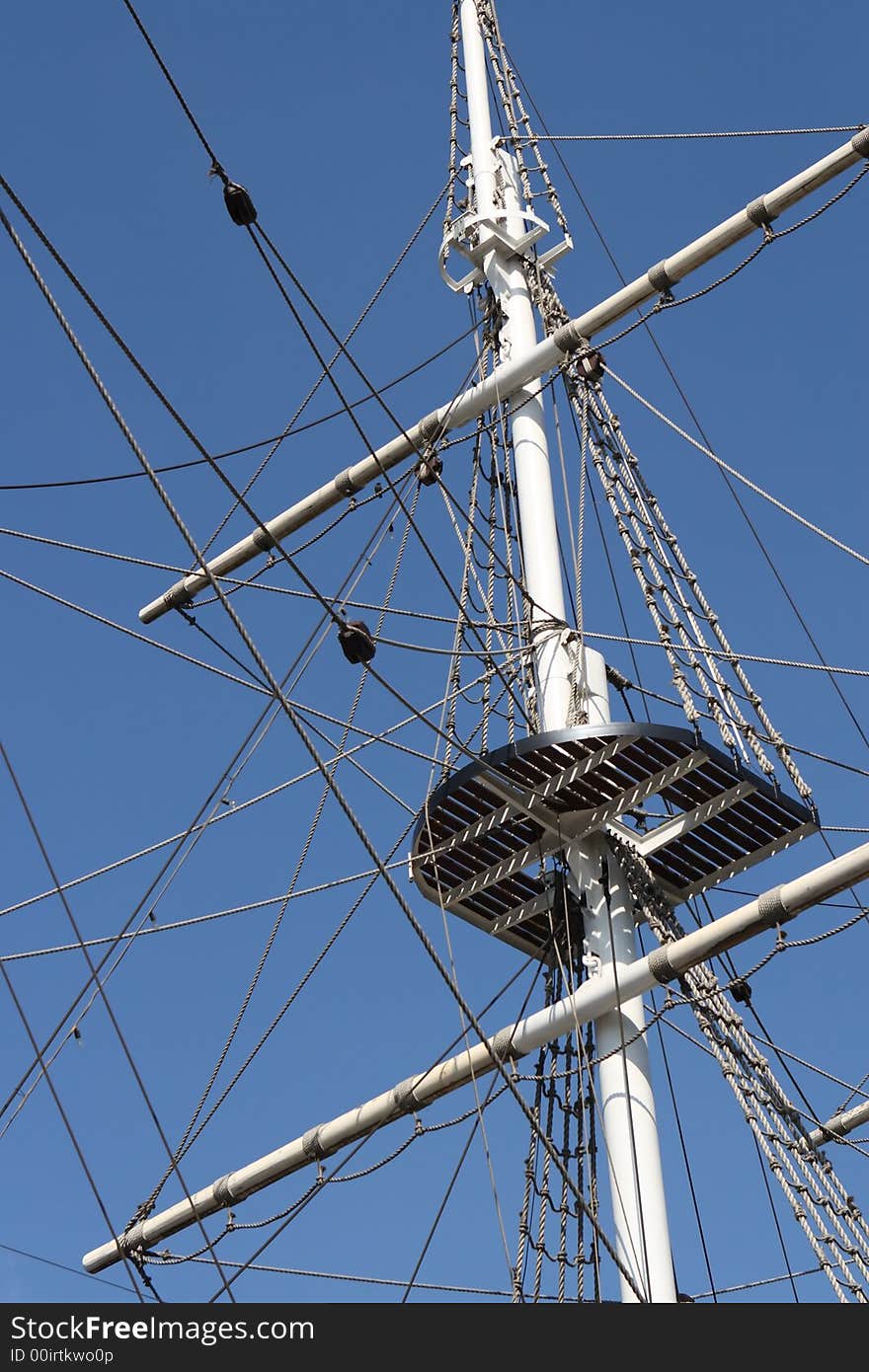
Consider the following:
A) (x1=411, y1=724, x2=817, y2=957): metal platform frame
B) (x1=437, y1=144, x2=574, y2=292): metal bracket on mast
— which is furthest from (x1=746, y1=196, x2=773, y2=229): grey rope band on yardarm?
(x1=411, y1=724, x2=817, y2=957): metal platform frame

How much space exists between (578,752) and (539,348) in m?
4.05

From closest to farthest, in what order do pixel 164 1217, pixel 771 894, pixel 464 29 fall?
pixel 771 894, pixel 164 1217, pixel 464 29

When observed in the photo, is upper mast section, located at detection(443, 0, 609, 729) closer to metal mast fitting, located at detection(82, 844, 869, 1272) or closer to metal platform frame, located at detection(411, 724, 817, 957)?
metal platform frame, located at detection(411, 724, 817, 957)

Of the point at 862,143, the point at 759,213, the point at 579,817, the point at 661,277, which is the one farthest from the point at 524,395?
the point at 579,817

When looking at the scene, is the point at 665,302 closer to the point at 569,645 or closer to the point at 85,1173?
the point at 569,645

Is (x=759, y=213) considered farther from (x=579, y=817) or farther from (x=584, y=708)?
(x=579, y=817)

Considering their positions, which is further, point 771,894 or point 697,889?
point 697,889

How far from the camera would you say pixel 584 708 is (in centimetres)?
1320

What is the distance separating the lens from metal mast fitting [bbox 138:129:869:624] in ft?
48.1

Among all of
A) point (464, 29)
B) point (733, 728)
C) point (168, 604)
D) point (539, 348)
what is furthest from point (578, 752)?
point (464, 29)

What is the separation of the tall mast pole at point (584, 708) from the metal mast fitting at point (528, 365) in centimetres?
17

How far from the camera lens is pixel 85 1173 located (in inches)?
318

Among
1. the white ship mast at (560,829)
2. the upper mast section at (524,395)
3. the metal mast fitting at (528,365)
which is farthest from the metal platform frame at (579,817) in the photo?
the metal mast fitting at (528,365)

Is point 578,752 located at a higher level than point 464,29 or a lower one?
lower
